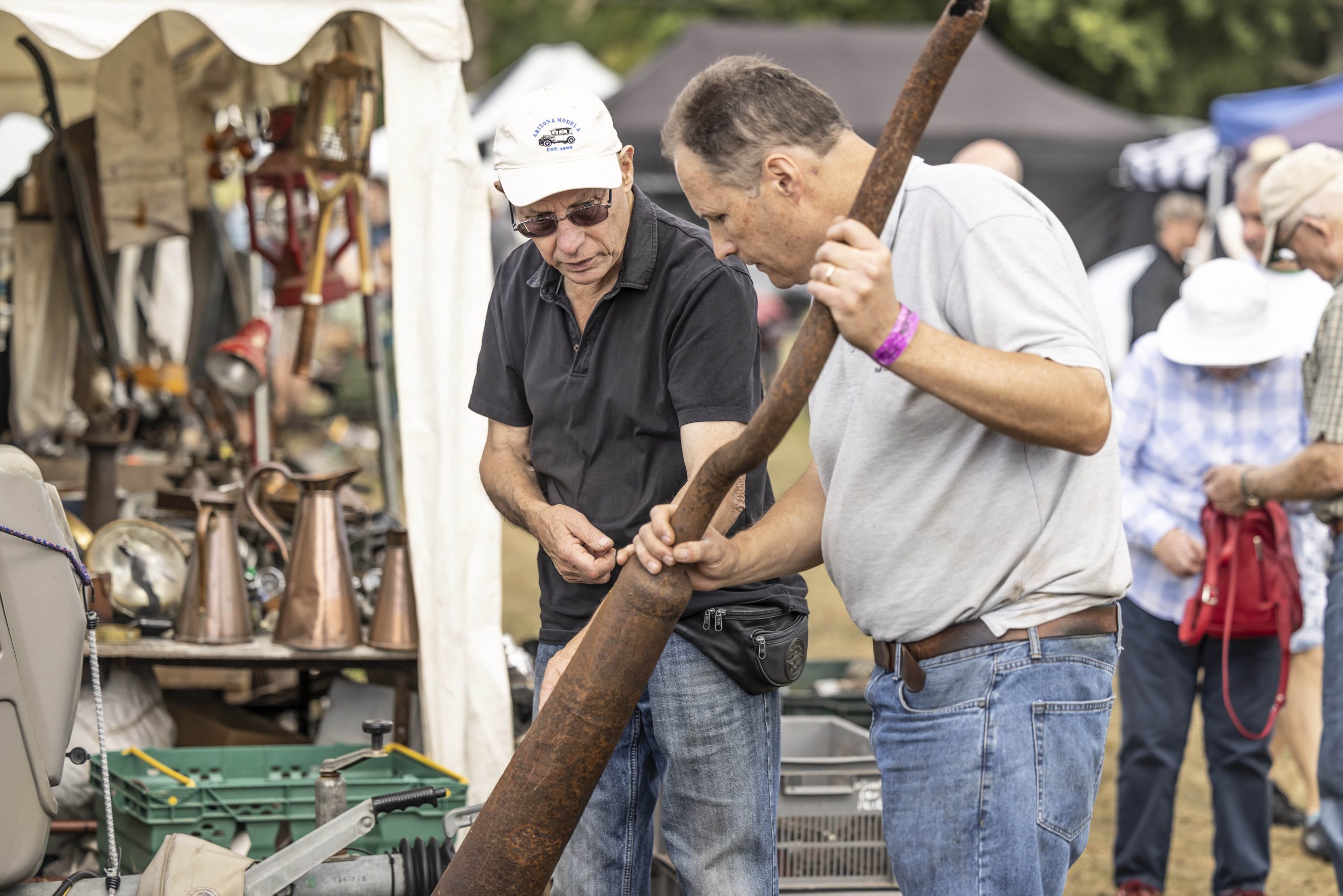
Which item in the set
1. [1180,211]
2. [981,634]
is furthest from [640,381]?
[1180,211]

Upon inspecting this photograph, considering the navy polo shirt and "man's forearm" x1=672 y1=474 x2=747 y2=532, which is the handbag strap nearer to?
the navy polo shirt

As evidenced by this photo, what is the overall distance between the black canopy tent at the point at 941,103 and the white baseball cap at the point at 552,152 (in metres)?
8.74

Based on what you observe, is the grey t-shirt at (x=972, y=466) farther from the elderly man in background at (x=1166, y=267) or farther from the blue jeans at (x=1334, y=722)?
the elderly man in background at (x=1166, y=267)

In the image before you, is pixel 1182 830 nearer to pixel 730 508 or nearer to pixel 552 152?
pixel 730 508

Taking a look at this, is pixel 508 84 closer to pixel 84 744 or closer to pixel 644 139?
pixel 644 139

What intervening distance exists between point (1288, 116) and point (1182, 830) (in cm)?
624

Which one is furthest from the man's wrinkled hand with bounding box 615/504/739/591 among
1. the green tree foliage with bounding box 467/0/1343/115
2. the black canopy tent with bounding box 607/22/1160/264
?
the green tree foliage with bounding box 467/0/1343/115

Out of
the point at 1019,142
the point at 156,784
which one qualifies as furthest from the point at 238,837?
the point at 1019,142

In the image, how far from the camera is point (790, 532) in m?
2.11

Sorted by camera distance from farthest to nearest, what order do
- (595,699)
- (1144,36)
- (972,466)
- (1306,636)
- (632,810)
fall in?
(1144,36) < (1306,636) < (632,810) < (595,699) < (972,466)

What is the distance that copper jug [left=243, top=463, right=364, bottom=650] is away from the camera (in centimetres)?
370

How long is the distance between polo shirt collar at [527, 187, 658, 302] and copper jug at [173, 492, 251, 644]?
1.74 metres

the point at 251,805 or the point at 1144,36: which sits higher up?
the point at 1144,36

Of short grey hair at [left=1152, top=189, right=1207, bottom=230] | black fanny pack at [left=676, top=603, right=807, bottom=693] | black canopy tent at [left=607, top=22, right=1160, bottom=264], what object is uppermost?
black canopy tent at [left=607, top=22, right=1160, bottom=264]
